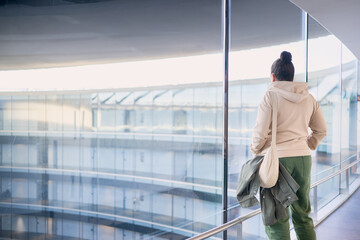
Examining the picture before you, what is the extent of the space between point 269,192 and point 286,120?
377mm

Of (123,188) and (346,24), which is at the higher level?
(346,24)

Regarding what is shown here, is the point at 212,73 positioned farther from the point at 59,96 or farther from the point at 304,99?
the point at 304,99

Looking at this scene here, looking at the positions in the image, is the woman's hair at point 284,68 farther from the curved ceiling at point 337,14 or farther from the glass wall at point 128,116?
the glass wall at point 128,116

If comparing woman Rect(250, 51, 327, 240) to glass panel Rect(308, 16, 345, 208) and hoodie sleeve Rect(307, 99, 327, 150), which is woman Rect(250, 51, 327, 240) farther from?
glass panel Rect(308, 16, 345, 208)

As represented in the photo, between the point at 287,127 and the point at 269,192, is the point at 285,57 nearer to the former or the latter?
the point at 287,127

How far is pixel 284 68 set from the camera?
69.7 inches

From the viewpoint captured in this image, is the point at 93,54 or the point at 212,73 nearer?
the point at 93,54

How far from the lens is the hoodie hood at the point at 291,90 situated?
1699 mm

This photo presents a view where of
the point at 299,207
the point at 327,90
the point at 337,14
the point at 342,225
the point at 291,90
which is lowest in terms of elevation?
the point at 342,225

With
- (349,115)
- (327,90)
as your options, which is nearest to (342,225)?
(349,115)

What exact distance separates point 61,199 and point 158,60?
Answer: 50.7 ft

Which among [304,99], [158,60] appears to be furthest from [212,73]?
[304,99]

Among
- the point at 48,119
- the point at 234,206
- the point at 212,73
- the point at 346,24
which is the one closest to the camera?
the point at 234,206

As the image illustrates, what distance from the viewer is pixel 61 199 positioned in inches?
991
